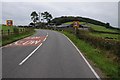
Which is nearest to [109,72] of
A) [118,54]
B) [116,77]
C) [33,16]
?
[116,77]

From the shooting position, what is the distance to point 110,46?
861 inches

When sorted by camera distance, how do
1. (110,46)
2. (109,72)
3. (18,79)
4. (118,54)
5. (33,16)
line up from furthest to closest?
(33,16)
(110,46)
(118,54)
(109,72)
(18,79)

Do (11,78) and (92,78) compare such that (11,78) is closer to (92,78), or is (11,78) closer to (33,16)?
(92,78)

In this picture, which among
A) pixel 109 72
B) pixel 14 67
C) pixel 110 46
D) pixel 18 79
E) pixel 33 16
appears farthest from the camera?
pixel 33 16

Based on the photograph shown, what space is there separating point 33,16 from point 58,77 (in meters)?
176

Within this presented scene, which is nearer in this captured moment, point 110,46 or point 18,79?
point 18,79

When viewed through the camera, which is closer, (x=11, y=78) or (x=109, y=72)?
(x=11, y=78)

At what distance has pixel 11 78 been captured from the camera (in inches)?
423

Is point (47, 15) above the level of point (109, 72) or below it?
above

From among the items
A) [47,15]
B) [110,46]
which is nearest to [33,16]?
[47,15]

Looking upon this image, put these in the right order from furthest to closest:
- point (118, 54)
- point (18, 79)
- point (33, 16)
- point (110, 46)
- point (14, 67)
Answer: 1. point (33, 16)
2. point (110, 46)
3. point (118, 54)
4. point (14, 67)
5. point (18, 79)

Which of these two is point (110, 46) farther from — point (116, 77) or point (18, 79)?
point (18, 79)

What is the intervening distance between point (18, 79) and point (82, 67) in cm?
409

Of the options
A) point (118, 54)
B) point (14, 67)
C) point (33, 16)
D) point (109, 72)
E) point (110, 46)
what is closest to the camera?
point (109, 72)
